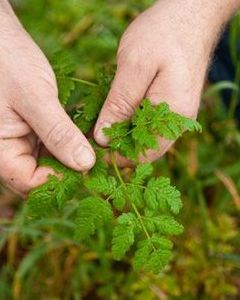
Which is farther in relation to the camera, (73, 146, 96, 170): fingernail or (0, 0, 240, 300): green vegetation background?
(0, 0, 240, 300): green vegetation background

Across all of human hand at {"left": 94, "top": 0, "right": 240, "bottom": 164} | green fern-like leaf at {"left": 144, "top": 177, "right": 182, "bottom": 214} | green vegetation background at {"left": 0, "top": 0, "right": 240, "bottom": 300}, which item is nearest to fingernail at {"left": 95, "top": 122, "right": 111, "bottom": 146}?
human hand at {"left": 94, "top": 0, "right": 240, "bottom": 164}

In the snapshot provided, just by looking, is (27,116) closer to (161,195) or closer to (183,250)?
(161,195)

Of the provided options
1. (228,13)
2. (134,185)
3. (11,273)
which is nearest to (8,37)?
(134,185)

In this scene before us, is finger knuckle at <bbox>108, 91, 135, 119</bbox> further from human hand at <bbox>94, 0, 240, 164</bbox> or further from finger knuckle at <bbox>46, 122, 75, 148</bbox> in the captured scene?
finger knuckle at <bbox>46, 122, 75, 148</bbox>

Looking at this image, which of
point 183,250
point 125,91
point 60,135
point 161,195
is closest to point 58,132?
point 60,135

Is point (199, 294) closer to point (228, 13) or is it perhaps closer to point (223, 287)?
point (223, 287)

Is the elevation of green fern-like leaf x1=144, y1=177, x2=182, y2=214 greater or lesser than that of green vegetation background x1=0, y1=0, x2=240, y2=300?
greater
